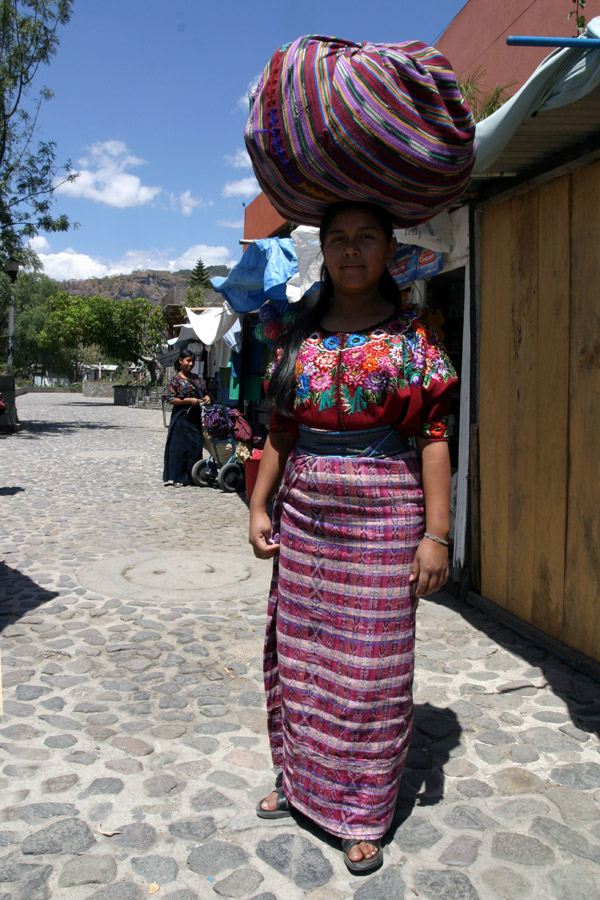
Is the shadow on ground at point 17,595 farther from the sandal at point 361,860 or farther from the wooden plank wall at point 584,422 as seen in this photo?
the wooden plank wall at point 584,422

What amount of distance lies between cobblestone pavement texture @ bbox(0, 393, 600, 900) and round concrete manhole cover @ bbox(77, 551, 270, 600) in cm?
3

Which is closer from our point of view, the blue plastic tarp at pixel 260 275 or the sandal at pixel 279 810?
the sandal at pixel 279 810

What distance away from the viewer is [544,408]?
3936mm

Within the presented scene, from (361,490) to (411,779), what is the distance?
1.27 meters

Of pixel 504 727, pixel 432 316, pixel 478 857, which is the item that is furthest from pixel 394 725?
pixel 432 316

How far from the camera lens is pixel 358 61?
2072 mm

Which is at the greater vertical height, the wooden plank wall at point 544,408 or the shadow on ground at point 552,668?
the wooden plank wall at point 544,408

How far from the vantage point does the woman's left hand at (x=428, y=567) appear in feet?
7.14

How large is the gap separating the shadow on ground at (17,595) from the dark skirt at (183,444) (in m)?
4.37

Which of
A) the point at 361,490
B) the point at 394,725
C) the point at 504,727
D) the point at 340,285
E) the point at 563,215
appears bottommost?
the point at 504,727

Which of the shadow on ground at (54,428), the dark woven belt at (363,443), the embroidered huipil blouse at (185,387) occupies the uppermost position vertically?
the embroidered huipil blouse at (185,387)

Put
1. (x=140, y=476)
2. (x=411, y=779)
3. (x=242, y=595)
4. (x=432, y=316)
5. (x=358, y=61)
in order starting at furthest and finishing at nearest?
(x=140, y=476)
(x=432, y=316)
(x=242, y=595)
(x=411, y=779)
(x=358, y=61)

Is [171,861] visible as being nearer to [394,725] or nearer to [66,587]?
[394,725]

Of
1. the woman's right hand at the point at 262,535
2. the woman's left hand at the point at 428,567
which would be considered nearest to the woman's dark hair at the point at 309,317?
the woman's right hand at the point at 262,535
